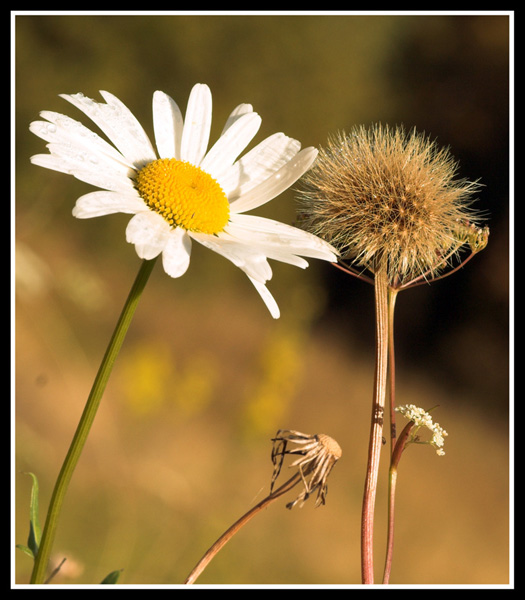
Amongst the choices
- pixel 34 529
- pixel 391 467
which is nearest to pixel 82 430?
pixel 34 529

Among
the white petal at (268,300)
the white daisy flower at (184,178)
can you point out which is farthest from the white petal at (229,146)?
the white petal at (268,300)

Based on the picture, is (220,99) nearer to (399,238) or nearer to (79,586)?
(399,238)

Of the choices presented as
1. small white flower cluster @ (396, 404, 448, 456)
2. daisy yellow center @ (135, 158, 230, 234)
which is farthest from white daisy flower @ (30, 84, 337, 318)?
small white flower cluster @ (396, 404, 448, 456)

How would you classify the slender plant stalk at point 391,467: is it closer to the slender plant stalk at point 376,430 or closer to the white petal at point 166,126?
the slender plant stalk at point 376,430

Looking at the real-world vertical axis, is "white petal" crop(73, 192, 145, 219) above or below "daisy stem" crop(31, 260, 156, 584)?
above

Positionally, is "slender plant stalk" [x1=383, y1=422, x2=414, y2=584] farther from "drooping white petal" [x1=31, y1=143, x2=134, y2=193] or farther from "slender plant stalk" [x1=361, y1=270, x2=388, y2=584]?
"drooping white petal" [x1=31, y1=143, x2=134, y2=193]

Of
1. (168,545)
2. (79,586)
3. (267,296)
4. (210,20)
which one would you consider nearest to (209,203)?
(267,296)
